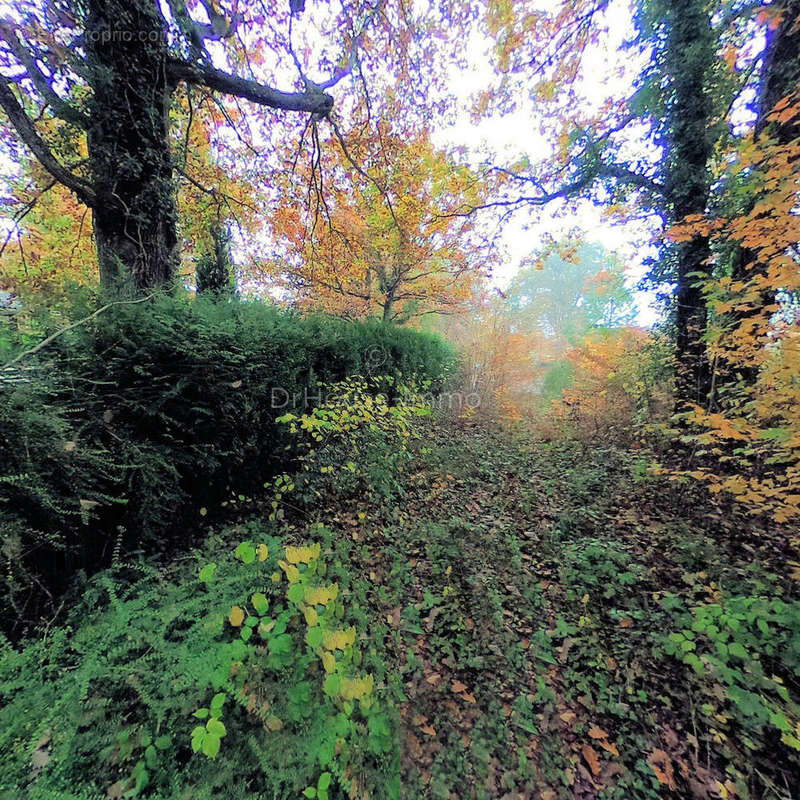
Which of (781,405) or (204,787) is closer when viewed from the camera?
(204,787)

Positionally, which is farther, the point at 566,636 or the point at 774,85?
the point at 774,85

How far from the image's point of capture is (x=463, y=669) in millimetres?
2262

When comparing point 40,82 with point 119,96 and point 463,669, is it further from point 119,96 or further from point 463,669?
point 463,669

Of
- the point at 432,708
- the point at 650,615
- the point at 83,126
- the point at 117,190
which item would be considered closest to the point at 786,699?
the point at 650,615

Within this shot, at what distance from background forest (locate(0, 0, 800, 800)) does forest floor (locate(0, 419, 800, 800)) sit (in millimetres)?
16

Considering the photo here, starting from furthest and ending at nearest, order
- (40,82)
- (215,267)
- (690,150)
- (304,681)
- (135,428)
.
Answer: (215,267), (690,150), (40,82), (135,428), (304,681)

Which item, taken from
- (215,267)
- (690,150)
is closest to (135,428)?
(215,267)

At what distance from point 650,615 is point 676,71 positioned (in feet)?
23.0

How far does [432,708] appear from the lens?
Result: 2.04 meters

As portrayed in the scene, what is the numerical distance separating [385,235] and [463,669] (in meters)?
9.35

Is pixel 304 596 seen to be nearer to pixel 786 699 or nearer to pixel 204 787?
pixel 204 787

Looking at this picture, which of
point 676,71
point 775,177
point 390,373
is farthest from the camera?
point 390,373

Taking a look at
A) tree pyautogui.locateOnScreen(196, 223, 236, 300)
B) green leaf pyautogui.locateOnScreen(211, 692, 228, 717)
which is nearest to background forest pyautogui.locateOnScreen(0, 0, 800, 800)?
green leaf pyautogui.locateOnScreen(211, 692, 228, 717)

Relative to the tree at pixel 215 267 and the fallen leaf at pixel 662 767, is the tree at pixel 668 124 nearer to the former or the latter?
the fallen leaf at pixel 662 767
